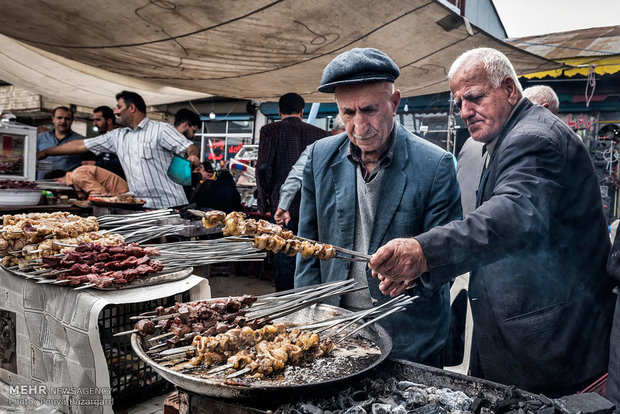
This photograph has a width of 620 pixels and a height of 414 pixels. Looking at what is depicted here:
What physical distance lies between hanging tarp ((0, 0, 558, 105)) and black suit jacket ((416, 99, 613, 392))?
3.11 m

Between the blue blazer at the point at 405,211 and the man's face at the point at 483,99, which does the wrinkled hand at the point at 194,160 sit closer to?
the blue blazer at the point at 405,211

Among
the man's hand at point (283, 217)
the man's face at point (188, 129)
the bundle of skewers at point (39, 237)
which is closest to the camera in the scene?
the bundle of skewers at point (39, 237)

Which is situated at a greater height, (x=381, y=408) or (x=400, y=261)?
(x=400, y=261)

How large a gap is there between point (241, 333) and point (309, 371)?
0.35 m

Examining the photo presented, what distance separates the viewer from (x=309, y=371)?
1798 mm

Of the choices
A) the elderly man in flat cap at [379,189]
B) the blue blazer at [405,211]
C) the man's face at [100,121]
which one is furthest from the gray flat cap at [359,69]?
the man's face at [100,121]

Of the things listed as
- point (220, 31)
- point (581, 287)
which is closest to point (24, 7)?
point (220, 31)

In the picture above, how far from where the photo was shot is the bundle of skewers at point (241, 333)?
1.79 metres

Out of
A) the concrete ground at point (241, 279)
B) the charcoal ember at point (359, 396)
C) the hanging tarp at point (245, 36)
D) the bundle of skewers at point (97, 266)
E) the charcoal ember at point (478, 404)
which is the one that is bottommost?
the concrete ground at point (241, 279)

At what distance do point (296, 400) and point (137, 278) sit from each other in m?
1.61

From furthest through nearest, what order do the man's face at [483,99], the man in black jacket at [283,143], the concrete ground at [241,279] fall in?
the concrete ground at [241,279], the man in black jacket at [283,143], the man's face at [483,99]

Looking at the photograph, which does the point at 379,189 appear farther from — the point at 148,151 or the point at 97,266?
the point at 148,151

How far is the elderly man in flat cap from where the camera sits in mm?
2383

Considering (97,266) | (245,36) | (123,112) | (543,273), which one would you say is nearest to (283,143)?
(245,36)
